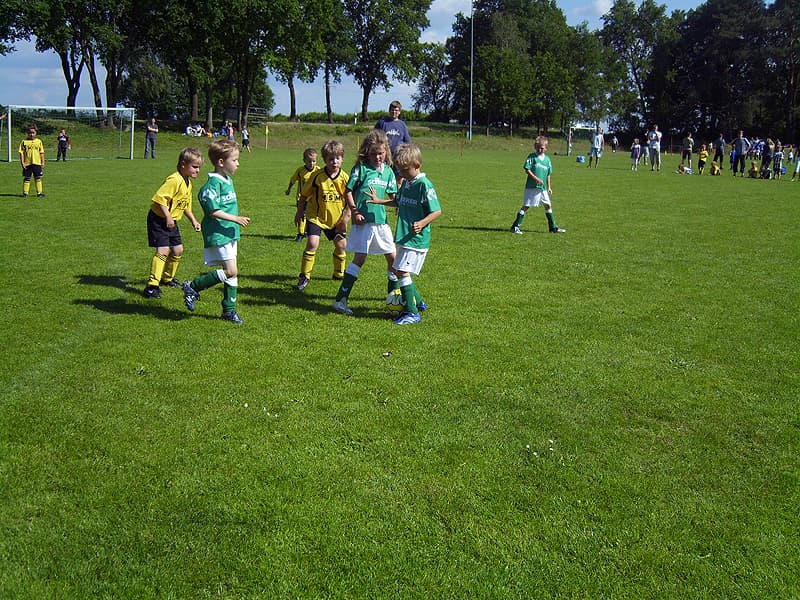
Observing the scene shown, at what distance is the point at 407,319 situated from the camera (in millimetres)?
7008

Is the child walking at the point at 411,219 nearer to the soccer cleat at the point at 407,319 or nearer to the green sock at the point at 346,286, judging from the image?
the soccer cleat at the point at 407,319

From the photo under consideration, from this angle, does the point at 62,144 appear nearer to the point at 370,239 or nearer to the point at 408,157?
the point at 370,239

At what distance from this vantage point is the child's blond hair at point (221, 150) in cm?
660

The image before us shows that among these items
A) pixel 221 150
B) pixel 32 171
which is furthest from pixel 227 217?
pixel 32 171

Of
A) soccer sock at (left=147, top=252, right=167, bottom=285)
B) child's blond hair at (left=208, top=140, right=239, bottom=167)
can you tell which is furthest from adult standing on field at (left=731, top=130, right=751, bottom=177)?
child's blond hair at (left=208, top=140, right=239, bottom=167)

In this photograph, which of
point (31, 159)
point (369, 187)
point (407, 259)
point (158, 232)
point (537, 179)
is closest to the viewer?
point (407, 259)

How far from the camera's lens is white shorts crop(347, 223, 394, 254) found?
24.4 ft

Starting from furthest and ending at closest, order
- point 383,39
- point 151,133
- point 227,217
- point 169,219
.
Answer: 1. point 383,39
2. point 151,133
3. point 169,219
4. point 227,217

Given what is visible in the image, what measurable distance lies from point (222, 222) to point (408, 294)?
1992 mm

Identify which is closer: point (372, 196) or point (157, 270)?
point (372, 196)

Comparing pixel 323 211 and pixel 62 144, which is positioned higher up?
pixel 62 144

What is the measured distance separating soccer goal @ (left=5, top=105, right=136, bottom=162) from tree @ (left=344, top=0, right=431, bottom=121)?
47272 millimetres

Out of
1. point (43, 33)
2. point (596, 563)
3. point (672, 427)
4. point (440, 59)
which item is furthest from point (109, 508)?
point (440, 59)

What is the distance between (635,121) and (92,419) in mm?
93003
